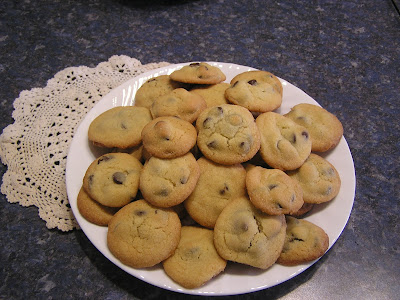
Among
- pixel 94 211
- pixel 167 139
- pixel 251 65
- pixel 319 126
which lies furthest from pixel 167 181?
pixel 251 65

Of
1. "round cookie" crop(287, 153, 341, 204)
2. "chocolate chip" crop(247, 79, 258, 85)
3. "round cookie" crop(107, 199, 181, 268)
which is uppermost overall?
"chocolate chip" crop(247, 79, 258, 85)

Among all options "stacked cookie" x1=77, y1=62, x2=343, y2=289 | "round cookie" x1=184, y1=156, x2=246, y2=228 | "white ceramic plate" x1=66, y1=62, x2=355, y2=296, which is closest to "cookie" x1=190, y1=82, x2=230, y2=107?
"stacked cookie" x1=77, y1=62, x2=343, y2=289

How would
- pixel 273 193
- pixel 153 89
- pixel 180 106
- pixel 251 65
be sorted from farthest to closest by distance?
pixel 251 65
pixel 153 89
pixel 180 106
pixel 273 193

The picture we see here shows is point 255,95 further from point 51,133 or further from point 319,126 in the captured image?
point 51,133

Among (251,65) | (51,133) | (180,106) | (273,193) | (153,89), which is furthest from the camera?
(251,65)

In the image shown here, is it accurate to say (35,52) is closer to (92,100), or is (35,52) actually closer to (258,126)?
(92,100)

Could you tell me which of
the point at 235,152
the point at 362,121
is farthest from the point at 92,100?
the point at 362,121

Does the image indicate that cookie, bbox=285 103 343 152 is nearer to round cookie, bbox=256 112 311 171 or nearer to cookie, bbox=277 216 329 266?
round cookie, bbox=256 112 311 171
